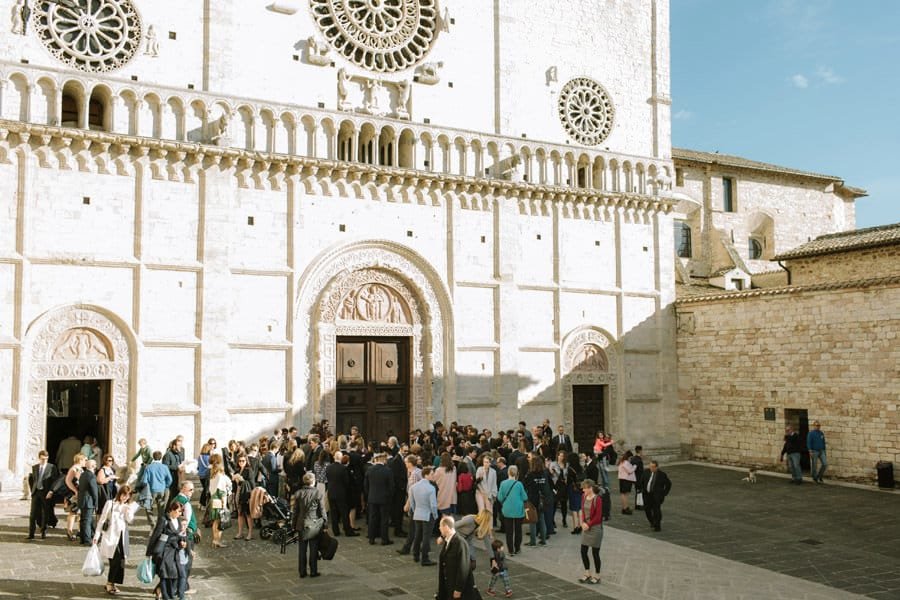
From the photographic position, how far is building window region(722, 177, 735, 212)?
117 ft

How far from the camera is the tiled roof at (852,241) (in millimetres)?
24625

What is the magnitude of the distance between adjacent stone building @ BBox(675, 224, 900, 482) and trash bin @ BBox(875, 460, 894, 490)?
0.39 m

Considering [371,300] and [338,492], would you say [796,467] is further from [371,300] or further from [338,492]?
[338,492]

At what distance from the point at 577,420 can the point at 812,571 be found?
40.4ft

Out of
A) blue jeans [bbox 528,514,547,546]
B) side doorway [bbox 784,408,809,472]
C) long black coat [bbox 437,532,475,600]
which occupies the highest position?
side doorway [bbox 784,408,809,472]

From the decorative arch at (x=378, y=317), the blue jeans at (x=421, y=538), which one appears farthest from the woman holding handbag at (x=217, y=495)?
the decorative arch at (x=378, y=317)

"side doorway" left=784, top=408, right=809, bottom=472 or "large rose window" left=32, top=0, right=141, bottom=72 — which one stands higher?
"large rose window" left=32, top=0, right=141, bottom=72

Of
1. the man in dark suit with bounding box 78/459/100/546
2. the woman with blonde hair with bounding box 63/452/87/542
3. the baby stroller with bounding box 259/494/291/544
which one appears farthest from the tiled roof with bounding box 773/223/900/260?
the woman with blonde hair with bounding box 63/452/87/542

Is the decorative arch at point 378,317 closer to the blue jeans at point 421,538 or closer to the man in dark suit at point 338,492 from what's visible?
the man in dark suit at point 338,492

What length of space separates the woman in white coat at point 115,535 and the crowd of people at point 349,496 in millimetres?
14

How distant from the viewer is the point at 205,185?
1945cm

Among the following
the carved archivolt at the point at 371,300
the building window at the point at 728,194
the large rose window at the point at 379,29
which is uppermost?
the large rose window at the point at 379,29

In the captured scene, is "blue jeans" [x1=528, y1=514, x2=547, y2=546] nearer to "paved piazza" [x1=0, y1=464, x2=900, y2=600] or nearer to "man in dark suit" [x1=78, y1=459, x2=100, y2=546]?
"paved piazza" [x1=0, y1=464, x2=900, y2=600]

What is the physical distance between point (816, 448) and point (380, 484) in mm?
12822
